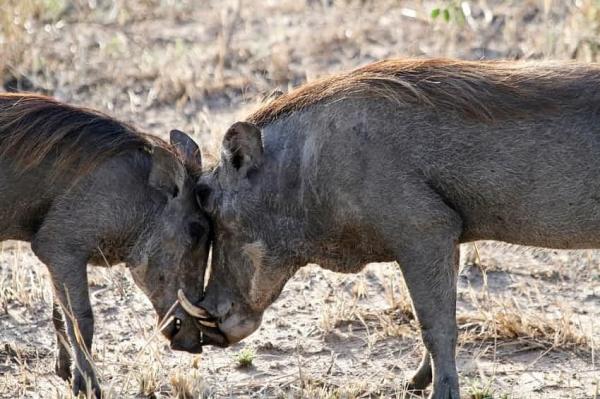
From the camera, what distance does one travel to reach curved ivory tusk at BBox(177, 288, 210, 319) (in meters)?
6.05

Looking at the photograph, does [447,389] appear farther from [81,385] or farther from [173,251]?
[81,385]

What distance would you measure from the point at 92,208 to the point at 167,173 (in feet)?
1.27

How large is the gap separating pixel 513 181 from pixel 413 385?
4.03 ft

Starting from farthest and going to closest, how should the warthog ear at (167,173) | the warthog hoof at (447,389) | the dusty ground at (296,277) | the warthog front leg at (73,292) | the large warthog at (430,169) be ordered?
the dusty ground at (296,277) → the warthog ear at (167,173) → the warthog front leg at (73,292) → the warthog hoof at (447,389) → the large warthog at (430,169)

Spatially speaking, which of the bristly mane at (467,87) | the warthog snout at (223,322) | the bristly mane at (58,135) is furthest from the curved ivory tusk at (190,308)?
the bristly mane at (467,87)

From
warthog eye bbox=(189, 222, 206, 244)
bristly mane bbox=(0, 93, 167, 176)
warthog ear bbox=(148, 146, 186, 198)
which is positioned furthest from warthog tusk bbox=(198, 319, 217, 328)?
bristly mane bbox=(0, 93, 167, 176)

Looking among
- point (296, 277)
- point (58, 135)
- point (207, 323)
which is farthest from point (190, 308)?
point (296, 277)

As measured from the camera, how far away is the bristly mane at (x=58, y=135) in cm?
607

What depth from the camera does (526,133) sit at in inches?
219

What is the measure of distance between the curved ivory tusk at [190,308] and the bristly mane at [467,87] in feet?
2.84

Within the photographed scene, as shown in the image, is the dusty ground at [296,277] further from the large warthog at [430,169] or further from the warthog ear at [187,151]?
the large warthog at [430,169]

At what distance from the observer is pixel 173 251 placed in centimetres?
626

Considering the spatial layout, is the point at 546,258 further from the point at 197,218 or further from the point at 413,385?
the point at 197,218

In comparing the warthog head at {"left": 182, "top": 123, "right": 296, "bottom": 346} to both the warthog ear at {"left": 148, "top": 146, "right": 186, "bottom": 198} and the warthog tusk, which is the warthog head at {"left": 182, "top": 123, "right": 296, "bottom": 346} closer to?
the warthog tusk
